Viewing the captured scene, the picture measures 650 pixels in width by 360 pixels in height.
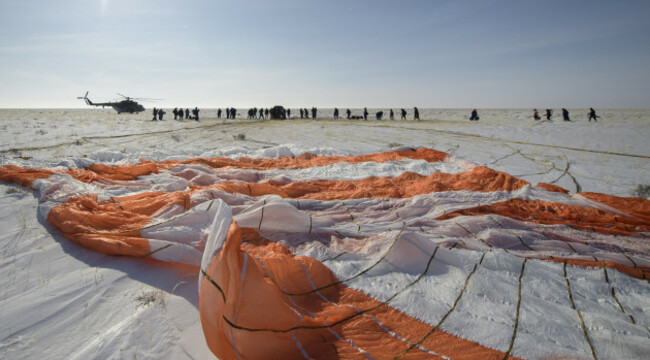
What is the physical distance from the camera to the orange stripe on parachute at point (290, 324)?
5.29ft

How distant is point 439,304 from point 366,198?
2382mm

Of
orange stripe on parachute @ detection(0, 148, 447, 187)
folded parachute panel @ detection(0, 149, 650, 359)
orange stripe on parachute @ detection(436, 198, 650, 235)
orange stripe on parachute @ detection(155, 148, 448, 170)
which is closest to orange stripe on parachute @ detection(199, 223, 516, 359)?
folded parachute panel @ detection(0, 149, 650, 359)

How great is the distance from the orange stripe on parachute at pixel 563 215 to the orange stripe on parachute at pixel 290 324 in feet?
7.18

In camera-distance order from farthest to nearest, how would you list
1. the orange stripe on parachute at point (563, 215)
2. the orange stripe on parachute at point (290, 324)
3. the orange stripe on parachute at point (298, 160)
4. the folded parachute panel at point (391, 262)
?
the orange stripe on parachute at point (298, 160) < the orange stripe on parachute at point (563, 215) < the folded parachute panel at point (391, 262) < the orange stripe on parachute at point (290, 324)

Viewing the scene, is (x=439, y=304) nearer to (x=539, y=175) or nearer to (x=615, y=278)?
(x=615, y=278)

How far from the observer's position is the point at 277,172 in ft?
20.0

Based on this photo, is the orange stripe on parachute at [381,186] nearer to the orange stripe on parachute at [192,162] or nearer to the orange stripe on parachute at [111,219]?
the orange stripe on parachute at [111,219]

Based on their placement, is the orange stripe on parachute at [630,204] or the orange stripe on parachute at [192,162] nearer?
the orange stripe on parachute at [630,204]

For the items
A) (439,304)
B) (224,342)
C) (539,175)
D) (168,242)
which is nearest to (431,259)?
(439,304)

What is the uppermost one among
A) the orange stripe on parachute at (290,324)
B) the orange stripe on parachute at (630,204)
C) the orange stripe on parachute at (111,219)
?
the orange stripe on parachute at (111,219)

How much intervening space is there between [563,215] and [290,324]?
3951 millimetres

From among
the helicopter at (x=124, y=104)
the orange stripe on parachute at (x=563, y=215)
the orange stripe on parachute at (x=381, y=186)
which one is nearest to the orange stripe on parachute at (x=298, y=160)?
the orange stripe on parachute at (x=381, y=186)

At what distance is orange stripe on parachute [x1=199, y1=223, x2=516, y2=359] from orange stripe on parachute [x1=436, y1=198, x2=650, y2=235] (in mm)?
2189

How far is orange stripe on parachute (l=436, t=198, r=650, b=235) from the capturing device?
3578 millimetres
